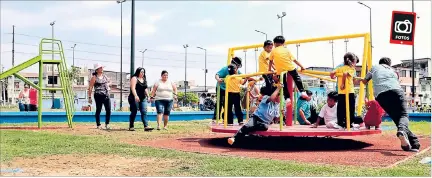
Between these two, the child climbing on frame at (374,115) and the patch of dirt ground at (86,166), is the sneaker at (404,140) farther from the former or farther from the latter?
the patch of dirt ground at (86,166)

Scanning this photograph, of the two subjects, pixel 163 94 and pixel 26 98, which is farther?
pixel 26 98

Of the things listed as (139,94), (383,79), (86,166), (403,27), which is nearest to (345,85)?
(383,79)

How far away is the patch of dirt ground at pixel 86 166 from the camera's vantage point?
5.73 meters

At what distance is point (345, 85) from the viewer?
8.25 meters

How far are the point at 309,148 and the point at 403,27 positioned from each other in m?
2.94

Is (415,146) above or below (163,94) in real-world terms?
below

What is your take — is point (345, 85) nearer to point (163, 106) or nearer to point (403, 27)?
point (403, 27)

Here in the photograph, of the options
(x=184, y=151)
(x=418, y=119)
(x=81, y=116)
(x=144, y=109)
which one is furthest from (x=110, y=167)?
(x=418, y=119)

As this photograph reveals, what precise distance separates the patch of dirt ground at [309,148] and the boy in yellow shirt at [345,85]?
0.49 meters

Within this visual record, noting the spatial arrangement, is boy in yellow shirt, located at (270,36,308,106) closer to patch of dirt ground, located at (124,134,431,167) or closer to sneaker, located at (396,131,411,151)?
patch of dirt ground, located at (124,134,431,167)

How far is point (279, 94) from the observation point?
815 centimetres

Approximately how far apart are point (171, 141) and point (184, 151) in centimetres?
169

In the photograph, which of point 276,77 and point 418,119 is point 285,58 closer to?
point 276,77

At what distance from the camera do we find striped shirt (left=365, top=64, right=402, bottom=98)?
767 centimetres
